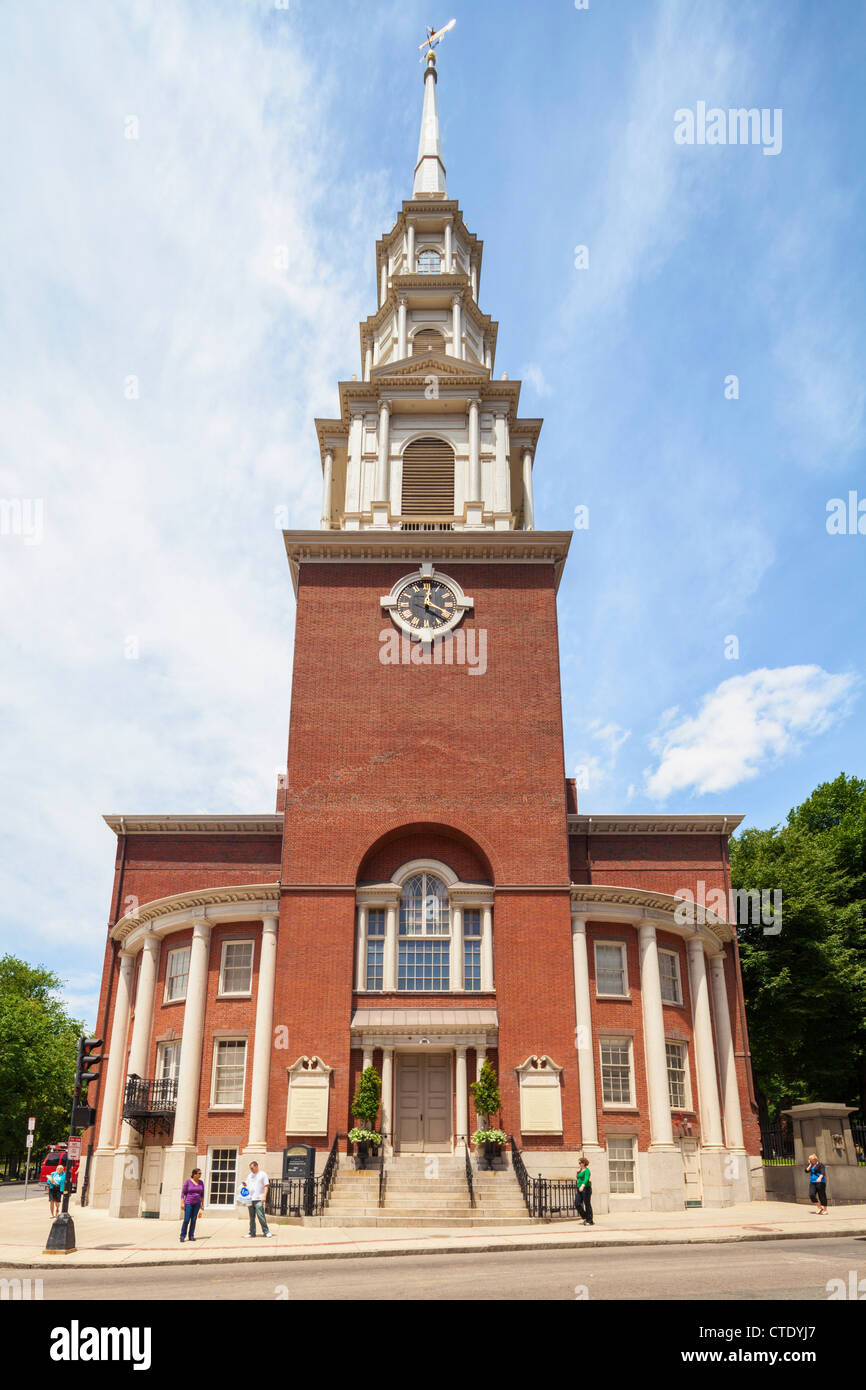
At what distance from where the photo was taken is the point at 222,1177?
29844 mm

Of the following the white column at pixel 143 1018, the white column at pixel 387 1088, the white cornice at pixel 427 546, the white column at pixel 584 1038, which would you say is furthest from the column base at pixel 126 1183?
the white cornice at pixel 427 546

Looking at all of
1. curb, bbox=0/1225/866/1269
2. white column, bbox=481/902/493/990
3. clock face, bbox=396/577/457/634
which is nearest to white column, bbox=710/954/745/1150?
white column, bbox=481/902/493/990

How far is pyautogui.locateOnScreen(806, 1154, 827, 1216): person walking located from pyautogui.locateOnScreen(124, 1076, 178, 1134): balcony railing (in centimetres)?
1813

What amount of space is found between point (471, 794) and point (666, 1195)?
1306 cm

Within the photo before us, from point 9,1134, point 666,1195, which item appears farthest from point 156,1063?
point 9,1134

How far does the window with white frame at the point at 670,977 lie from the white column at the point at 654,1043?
68cm

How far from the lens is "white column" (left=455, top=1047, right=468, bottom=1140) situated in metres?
29.6

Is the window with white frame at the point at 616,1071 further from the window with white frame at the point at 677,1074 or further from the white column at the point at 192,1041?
the white column at the point at 192,1041

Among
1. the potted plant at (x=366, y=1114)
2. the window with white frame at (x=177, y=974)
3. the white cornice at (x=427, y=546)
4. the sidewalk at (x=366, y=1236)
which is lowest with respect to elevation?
the sidewalk at (x=366, y=1236)

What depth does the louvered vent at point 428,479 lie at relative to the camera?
40.8 meters

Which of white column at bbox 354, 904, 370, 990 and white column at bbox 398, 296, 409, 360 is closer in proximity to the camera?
white column at bbox 354, 904, 370, 990

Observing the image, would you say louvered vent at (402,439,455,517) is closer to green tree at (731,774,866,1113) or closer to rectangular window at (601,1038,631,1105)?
rectangular window at (601,1038,631,1105)

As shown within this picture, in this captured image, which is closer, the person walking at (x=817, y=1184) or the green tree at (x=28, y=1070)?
the person walking at (x=817, y=1184)
